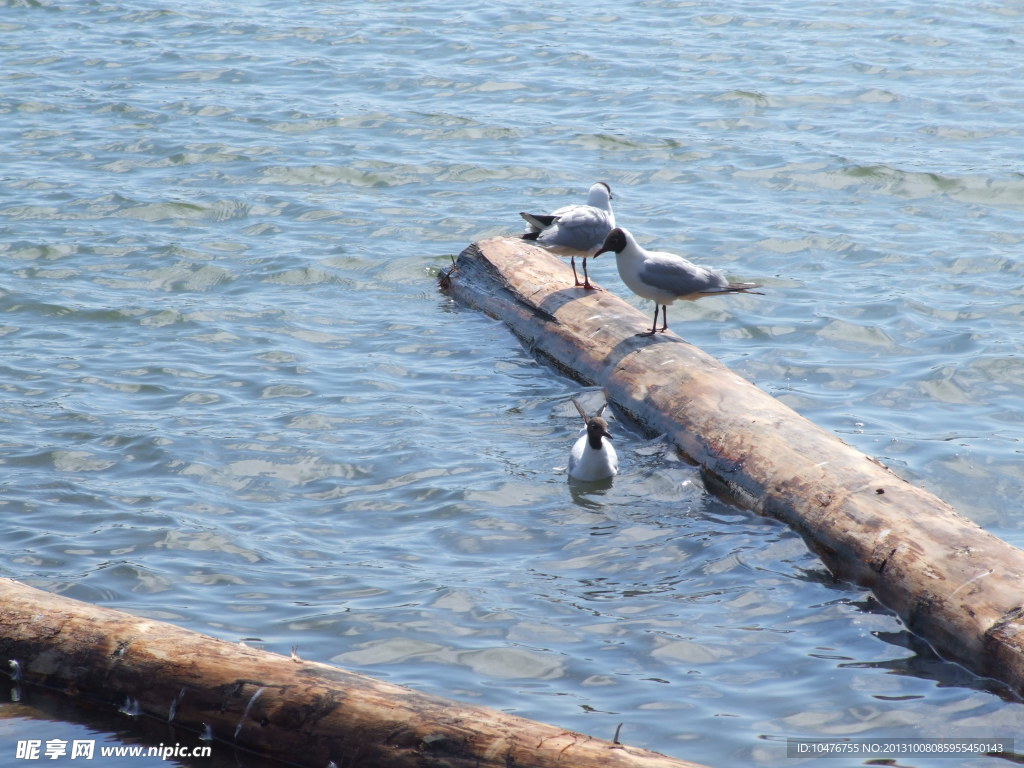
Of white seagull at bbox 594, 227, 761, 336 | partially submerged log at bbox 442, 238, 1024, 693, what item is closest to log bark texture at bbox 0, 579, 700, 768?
partially submerged log at bbox 442, 238, 1024, 693

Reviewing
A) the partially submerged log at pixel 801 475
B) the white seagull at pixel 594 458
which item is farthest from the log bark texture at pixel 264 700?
the white seagull at pixel 594 458

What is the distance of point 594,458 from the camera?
23.3 feet

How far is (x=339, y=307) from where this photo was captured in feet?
33.8

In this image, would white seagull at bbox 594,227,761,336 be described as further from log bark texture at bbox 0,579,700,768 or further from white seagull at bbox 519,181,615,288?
log bark texture at bbox 0,579,700,768

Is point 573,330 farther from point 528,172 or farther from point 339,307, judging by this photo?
point 528,172

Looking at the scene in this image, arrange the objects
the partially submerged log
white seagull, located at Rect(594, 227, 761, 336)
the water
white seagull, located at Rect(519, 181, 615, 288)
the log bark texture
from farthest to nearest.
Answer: white seagull, located at Rect(519, 181, 615, 288) → white seagull, located at Rect(594, 227, 761, 336) → the water → the partially submerged log → the log bark texture

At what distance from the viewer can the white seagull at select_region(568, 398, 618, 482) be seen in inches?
279

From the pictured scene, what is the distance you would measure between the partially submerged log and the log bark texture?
1872 millimetres

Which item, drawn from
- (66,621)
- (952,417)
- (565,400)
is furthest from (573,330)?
(66,621)

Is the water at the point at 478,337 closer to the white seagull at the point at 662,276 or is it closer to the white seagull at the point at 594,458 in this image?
the white seagull at the point at 594,458

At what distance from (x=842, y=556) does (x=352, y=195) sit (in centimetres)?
858
